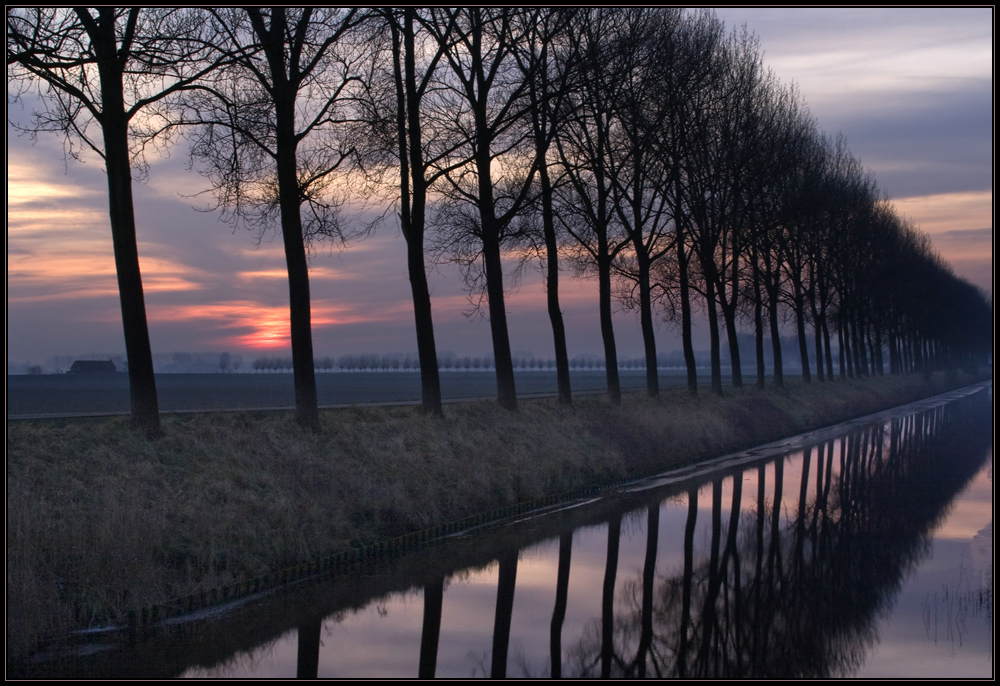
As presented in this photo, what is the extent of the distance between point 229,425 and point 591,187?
20.1 metres

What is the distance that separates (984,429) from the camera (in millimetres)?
36438

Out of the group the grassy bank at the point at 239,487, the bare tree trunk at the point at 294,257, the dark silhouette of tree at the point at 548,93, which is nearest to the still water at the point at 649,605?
the grassy bank at the point at 239,487

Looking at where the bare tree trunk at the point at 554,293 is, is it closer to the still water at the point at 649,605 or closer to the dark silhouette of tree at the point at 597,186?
the dark silhouette of tree at the point at 597,186

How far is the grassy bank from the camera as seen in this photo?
9703 mm

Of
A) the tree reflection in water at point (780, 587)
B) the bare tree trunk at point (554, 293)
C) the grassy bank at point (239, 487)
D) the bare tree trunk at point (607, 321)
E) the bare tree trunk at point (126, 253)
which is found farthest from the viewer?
the bare tree trunk at point (607, 321)

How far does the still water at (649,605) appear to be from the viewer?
7625mm

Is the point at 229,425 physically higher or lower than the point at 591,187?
lower

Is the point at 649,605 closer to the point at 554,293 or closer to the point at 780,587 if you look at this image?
the point at 780,587

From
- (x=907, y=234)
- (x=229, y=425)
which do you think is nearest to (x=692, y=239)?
(x=229, y=425)

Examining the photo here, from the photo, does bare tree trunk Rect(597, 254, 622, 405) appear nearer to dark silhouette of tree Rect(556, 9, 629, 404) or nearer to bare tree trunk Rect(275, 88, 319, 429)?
dark silhouette of tree Rect(556, 9, 629, 404)

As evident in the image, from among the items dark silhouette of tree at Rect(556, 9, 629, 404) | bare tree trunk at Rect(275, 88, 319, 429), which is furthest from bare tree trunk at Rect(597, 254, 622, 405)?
bare tree trunk at Rect(275, 88, 319, 429)

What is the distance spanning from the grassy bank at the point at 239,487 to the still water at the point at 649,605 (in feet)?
3.52

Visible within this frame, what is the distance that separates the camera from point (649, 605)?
9477 millimetres

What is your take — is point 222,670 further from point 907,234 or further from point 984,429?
point 907,234
